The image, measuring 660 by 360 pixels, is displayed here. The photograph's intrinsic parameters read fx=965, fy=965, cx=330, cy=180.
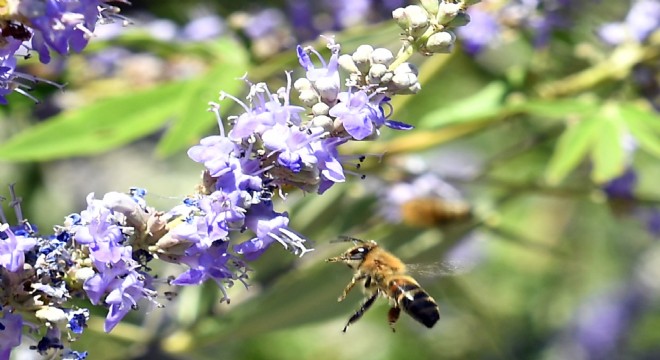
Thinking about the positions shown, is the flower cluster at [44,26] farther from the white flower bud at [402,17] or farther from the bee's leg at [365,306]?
the bee's leg at [365,306]

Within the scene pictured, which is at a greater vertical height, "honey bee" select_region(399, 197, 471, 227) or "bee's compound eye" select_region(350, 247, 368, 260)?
"bee's compound eye" select_region(350, 247, 368, 260)

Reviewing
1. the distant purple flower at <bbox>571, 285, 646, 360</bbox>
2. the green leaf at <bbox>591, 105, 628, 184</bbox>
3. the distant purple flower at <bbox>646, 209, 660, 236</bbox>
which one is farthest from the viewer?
the distant purple flower at <bbox>571, 285, 646, 360</bbox>

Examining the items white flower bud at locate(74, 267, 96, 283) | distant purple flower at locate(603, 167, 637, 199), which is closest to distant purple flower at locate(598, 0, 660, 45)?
distant purple flower at locate(603, 167, 637, 199)

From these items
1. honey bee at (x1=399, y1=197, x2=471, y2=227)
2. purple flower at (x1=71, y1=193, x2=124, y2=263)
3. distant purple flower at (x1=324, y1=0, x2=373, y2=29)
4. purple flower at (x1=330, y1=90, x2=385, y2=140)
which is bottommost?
honey bee at (x1=399, y1=197, x2=471, y2=227)

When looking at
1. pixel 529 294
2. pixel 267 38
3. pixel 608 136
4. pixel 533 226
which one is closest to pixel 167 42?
pixel 267 38

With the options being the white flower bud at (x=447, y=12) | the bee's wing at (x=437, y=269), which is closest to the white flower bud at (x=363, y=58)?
the white flower bud at (x=447, y=12)

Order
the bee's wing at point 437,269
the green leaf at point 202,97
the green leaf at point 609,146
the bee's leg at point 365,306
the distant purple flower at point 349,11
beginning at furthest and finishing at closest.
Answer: the distant purple flower at point 349,11
the green leaf at point 609,146
the green leaf at point 202,97
the bee's wing at point 437,269
the bee's leg at point 365,306

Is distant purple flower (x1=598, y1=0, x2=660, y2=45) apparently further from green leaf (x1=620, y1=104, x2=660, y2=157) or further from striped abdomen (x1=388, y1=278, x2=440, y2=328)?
striped abdomen (x1=388, y1=278, x2=440, y2=328)

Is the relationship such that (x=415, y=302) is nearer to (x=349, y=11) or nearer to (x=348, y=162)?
(x=348, y=162)
